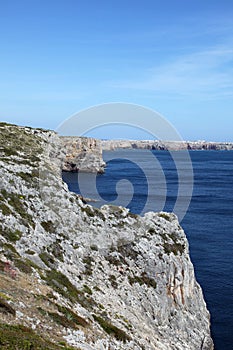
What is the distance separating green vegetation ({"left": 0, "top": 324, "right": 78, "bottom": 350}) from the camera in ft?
47.9

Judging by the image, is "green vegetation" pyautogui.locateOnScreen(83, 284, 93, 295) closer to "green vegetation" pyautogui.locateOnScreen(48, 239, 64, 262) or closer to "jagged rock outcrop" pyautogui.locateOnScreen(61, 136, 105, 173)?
"green vegetation" pyautogui.locateOnScreen(48, 239, 64, 262)

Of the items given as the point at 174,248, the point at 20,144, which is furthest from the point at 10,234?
the point at 20,144

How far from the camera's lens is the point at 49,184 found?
122 feet

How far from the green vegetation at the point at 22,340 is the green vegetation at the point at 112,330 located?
21.0 ft

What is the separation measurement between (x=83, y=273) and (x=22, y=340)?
15.1 meters

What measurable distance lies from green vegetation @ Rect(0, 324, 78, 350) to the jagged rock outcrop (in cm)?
15283

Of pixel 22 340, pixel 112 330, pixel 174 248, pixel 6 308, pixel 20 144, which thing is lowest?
pixel 112 330

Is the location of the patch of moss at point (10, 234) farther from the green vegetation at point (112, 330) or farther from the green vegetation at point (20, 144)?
the green vegetation at point (20, 144)

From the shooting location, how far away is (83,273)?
99.5ft

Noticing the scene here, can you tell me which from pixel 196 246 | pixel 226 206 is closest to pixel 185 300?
pixel 196 246

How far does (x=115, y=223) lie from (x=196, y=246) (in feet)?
114

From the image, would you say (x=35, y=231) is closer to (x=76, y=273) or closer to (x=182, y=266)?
(x=76, y=273)

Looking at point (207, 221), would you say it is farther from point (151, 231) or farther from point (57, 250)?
point (57, 250)

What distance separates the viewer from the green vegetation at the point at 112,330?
24.7 m
